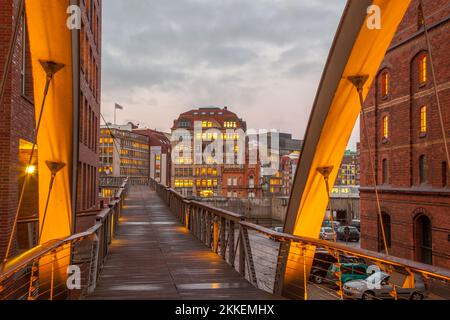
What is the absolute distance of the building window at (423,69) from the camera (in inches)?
978

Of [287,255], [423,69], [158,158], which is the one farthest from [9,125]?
[158,158]

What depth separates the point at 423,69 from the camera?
990 inches

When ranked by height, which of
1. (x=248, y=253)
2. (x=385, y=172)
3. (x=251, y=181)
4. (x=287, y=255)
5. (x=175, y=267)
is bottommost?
(x=175, y=267)

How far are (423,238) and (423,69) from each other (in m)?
8.59

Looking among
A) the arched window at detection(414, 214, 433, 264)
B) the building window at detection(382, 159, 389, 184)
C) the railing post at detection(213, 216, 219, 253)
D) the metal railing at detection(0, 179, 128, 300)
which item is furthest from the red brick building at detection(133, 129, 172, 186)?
the metal railing at detection(0, 179, 128, 300)

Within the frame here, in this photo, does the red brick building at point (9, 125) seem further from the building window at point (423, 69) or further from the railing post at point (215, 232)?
the building window at point (423, 69)

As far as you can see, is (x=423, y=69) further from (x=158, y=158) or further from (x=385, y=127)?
(x=158, y=158)

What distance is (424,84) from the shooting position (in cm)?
2478

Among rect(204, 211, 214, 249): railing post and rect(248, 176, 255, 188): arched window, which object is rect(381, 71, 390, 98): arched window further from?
rect(248, 176, 255, 188): arched window

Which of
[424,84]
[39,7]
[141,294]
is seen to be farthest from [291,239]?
[424,84]

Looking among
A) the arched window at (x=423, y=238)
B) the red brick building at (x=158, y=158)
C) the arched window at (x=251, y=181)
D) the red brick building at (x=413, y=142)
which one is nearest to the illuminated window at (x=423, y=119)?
the red brick building at (x=413, y=142)

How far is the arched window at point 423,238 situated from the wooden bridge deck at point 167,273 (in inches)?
602
